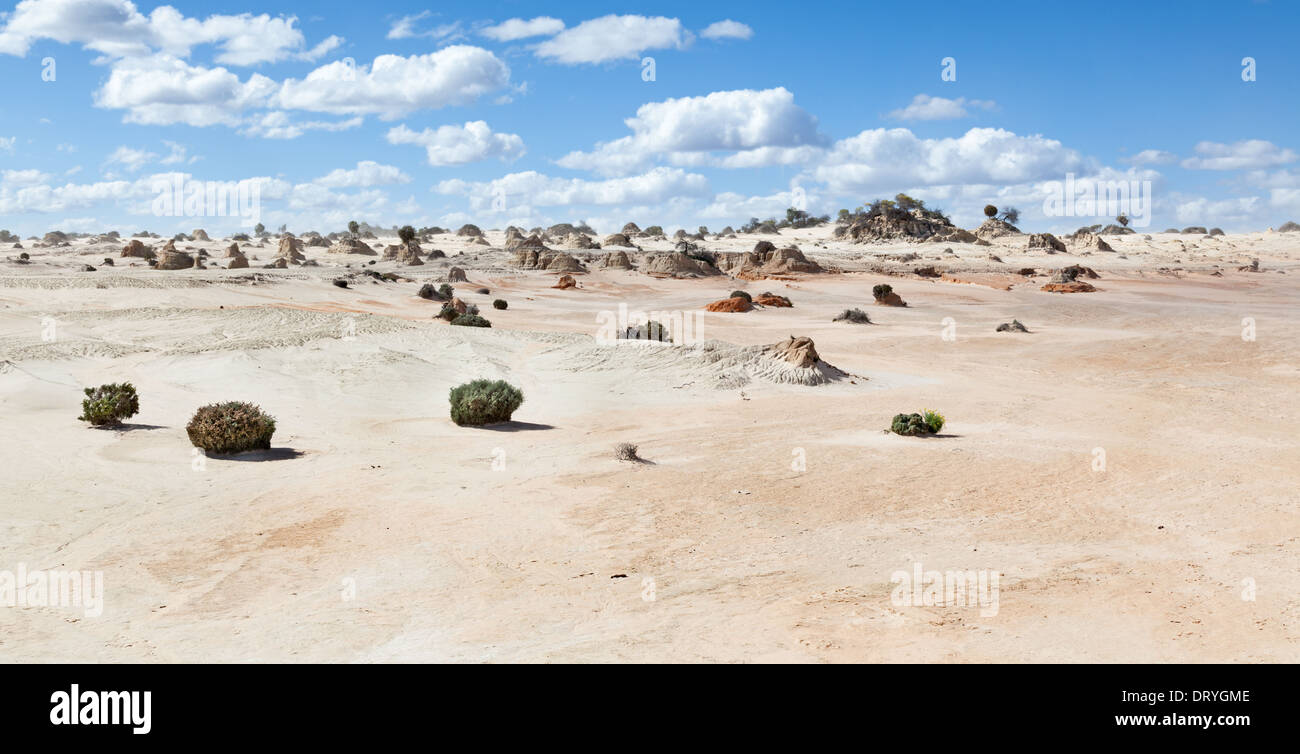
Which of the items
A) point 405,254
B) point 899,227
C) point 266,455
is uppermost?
point 899,227

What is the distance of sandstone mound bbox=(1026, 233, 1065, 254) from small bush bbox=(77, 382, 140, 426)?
7669 centimetres

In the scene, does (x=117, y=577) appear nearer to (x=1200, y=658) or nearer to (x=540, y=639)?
(x=540, y=639)

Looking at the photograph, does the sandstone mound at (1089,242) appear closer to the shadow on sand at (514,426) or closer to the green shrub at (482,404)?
the shadow on sand at (514,426)

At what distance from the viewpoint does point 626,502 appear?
12992 mm

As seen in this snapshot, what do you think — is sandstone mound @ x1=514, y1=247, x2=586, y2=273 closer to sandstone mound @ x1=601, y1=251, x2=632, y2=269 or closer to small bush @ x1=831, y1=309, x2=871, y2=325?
sandstone mound @ x1=601, y1=251, x2=632, y2=269

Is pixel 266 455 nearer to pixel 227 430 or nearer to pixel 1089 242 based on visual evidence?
pixel 227 430

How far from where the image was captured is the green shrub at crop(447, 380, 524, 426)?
18797 millimetres

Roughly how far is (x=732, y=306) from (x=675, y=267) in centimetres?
2030

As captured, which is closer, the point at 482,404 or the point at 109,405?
the point at 109,405

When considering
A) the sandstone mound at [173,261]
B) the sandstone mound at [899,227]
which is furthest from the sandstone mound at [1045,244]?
the sandstone mound at [173,261]

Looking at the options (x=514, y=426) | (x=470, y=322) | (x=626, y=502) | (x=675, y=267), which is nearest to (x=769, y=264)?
(x=675, y=267)

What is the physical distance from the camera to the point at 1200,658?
23.9ft
